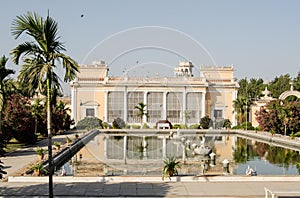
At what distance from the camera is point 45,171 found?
12867mm

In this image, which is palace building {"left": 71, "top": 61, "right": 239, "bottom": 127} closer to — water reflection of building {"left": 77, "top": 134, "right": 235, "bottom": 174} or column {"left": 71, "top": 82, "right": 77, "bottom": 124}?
column {"left": 71, "top": 82, "right": 77, "bottom": 124}

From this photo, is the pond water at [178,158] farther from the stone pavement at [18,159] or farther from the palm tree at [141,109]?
the palm tree at [141,109]

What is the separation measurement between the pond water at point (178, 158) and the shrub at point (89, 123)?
1383cm

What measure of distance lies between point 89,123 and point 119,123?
3.33 metres

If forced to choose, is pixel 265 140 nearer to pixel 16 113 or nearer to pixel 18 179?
pixel 16 113

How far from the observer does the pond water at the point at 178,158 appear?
51.5 feet

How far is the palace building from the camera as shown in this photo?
1740 inches

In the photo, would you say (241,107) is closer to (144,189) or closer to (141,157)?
(141,157)

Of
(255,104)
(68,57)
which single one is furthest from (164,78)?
(68,57)

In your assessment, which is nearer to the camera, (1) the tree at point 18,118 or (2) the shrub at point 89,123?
(1) the tree at point 18,118

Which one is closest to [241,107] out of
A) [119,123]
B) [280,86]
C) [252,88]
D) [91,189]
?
[119,123]

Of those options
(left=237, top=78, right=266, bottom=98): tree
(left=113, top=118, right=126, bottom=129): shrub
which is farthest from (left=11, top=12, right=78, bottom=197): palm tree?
(left=237, top=78, right=266, bottom=98): tree

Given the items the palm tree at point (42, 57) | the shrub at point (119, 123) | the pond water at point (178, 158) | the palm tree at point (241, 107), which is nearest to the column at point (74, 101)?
the shrub at point (119, 123)

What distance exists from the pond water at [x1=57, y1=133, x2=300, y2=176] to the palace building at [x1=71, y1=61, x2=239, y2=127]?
56.1ft
